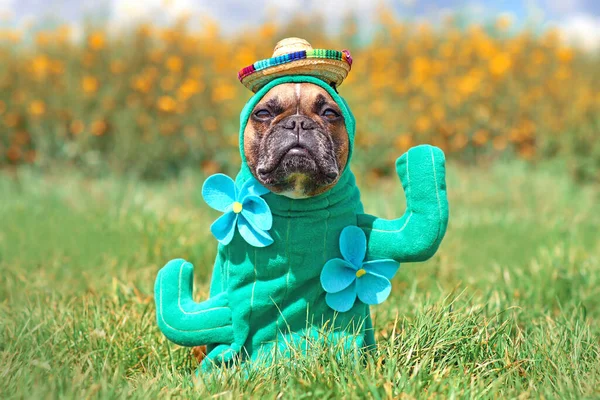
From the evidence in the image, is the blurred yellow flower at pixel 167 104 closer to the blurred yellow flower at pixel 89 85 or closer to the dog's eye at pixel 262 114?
the blurred yellow flower at pixel 89 85

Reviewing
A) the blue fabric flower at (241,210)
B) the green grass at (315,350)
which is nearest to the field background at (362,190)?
the green grass at (315,350)

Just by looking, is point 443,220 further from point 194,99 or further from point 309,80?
point 194,99

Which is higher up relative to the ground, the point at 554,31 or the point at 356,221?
the point at 554,31

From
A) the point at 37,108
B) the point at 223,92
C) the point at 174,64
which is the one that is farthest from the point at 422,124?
the point at 37,108

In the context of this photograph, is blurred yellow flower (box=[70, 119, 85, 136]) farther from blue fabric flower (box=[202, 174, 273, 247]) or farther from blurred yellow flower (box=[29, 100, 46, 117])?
blue fabric flower (box=[202, 174, 273, 247])

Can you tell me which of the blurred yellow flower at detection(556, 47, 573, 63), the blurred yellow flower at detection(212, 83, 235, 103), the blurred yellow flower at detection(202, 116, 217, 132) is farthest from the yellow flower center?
the blurred yellow flower at detection(556, 47, 573, 63)

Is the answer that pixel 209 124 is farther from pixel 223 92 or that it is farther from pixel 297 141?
pixel 297 141

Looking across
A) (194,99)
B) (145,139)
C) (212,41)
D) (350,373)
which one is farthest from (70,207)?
(212,41)
